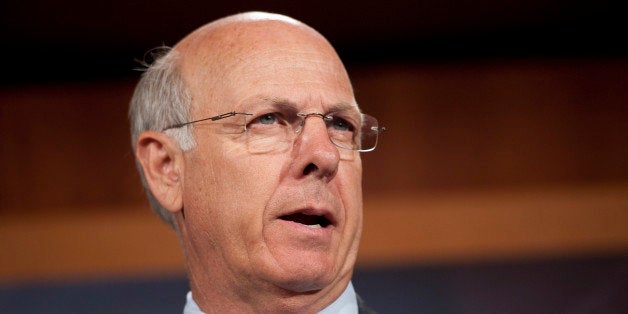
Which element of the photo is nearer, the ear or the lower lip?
the lower lip

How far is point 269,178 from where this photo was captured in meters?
Answer: 1.57

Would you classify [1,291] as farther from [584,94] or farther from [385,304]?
[584,94]

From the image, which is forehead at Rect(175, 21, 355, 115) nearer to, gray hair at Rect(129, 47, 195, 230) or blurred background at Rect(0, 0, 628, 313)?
gray hair at Rect(129, 47, 195, 230)

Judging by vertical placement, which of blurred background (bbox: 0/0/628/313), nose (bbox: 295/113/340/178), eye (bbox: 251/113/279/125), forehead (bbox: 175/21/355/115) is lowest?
blurred background (bbox: 0/0/628/313)

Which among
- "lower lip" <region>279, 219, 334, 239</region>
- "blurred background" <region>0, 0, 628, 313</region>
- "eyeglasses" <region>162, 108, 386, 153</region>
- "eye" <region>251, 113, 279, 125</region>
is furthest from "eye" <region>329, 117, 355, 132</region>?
"blurred background" <region>0, 0, 628, 313</region>

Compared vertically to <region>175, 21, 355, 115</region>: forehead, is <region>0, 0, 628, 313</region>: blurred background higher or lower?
lower

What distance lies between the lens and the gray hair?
5.72 ft

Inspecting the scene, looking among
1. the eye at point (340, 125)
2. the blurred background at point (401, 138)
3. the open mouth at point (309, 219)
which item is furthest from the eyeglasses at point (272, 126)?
the blurred background at point (401, 138)

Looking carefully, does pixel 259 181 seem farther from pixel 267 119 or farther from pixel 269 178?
pixel 267 119

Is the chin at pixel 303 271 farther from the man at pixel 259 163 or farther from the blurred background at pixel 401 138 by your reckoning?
the blurred background at pixel 401 138

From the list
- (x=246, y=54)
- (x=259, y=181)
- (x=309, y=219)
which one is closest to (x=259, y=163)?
(x=259, y=181)

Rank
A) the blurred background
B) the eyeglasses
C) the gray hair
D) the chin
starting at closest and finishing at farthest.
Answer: the chin → the eyeglasses → the gray hair → the blurred background

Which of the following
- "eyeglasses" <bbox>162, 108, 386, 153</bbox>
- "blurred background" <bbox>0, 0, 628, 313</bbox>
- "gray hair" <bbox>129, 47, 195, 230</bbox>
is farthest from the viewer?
"blurred background" <bbox>0, 0, 628, 313</bbox>

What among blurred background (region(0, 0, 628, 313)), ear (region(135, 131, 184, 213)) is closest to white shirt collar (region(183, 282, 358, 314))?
ear (region(135, 131, 184, 213))
